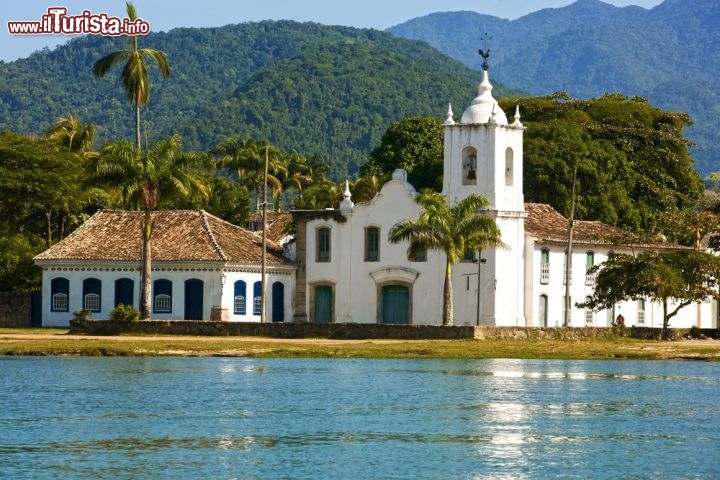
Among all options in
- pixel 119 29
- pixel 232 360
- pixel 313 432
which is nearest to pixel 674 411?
pixel 313 432

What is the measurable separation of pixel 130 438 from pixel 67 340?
25.8 metres

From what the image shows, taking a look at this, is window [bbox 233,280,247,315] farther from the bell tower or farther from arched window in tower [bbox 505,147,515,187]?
arched window in tower [bbox 505,147,515,187]

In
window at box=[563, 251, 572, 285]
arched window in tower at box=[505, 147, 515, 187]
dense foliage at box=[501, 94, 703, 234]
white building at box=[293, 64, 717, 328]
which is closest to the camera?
white building at box=[293, 64, 717, 328]

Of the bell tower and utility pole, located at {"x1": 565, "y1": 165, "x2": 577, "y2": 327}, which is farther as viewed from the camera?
→ utility pole, located at {"x1": 565, "y1": 165, "x2": 577, "y2": 327}

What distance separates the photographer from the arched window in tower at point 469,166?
66250 mm

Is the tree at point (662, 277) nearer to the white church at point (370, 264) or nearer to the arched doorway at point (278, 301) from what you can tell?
the white church at point (370, 264)

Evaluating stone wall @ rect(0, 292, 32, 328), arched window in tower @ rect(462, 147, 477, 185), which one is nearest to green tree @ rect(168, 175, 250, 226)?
stone wall @ rect(0, 292, 32, 328)

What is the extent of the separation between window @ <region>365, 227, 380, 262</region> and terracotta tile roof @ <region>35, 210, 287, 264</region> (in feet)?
13.4

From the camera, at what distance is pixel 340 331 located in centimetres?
6034

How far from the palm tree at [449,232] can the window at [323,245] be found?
295 inches

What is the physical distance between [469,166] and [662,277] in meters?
9.50

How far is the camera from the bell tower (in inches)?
2576

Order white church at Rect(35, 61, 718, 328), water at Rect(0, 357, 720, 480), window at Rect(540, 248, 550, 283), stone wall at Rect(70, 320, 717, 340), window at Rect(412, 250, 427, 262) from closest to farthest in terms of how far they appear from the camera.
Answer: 1. water at Rect(0, 357, 720, 480)
2. stone wall at Rect(70, 320, 717, 340)
3. white church at Rect(35, 61, 718, 328)
4. window at Rect(412, 250, 427, 262)
5. window at Rect(540, 248, 550, 283)

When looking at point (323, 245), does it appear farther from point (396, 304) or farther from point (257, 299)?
point (396, 304)
